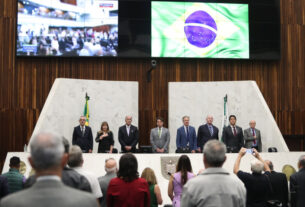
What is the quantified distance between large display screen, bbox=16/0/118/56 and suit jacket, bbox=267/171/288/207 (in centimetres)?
952

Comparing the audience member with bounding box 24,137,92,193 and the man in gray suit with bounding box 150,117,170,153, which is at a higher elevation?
the audience member with bounding box 24,137,92,193

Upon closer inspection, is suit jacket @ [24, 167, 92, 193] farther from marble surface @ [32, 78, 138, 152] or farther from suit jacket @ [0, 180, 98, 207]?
marble surface @ [32, 78, 138, 152]

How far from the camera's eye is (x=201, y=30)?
14719mm

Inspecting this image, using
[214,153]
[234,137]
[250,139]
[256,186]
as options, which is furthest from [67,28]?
[214,153]

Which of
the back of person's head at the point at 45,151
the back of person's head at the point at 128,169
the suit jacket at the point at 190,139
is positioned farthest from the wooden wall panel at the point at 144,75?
the back of person's head at the point at 45,151

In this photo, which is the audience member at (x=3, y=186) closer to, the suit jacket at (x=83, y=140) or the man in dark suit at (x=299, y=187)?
the man in dark suit at (x=299, y=187)

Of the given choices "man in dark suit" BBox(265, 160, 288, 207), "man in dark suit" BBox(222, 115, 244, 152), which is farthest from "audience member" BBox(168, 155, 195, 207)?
"man in dark suit" BBox(222, 115, 244, 152)

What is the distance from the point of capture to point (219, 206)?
2867mm

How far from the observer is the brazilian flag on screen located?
1442cm

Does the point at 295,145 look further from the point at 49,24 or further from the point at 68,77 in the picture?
the point at 49,24

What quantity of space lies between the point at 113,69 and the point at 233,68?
3836mm

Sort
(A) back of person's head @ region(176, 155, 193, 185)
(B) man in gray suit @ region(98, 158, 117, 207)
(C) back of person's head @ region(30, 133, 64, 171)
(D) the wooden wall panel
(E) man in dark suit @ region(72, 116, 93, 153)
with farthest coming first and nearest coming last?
(D) the wooden wall panel < (E) man in dark suit @ region(72, 116, 93, 153) < (A) back of person's head @ region(176, 155, 193, 185) < (B) man in gray suit @ region(98, 158, 117, 207) < (C) back of person's head @ region(30, 133, 64, 171)

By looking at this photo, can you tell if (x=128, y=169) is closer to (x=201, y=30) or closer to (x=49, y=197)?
(x=49, y=197)

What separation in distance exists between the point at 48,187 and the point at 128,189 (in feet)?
5.56
